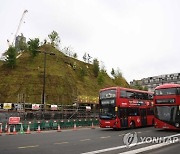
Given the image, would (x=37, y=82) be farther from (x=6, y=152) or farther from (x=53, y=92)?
(x=6, y=152)

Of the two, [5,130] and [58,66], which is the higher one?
[58,66]

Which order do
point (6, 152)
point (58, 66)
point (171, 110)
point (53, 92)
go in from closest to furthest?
point (6, 152)
point (171, 110)
point (53, 92)
point (58, 66)

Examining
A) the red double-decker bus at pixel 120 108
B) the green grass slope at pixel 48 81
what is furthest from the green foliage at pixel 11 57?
the red double-decker bus at pixel 120 108

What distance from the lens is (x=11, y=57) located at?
2987 inches

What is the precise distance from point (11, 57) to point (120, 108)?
57.2m

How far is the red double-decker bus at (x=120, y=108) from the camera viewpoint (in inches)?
970

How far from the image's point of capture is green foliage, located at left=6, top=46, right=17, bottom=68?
74750 mm

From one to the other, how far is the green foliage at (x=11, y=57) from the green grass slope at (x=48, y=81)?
1.47 m

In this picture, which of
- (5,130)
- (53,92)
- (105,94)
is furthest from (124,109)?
(53,92)

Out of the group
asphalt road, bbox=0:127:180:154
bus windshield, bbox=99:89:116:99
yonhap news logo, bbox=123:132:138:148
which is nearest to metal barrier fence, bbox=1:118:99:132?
bus windshield, bbox=99:89:116:99

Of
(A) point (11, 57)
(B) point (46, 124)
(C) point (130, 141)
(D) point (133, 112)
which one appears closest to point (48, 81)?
(A) point (11, 57)

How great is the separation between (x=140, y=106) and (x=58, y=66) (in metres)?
59.1

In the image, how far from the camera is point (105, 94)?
2517cm

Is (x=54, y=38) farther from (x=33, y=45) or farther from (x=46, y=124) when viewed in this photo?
(x=46, y=124)
